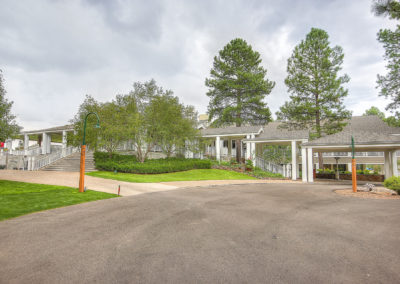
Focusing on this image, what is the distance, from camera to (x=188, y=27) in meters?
13.8

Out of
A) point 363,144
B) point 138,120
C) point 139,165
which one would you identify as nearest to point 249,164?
point 363,144

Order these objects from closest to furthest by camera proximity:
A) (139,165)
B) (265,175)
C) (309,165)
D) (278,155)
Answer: (309,165), (139,165), (265,175), (278,155)

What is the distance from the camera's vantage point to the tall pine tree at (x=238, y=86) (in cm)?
3244

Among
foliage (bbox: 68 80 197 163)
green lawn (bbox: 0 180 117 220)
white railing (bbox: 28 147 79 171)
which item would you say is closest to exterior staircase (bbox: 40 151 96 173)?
white railing (bbox: 28 147 79 171)

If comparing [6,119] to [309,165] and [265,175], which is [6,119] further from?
[309,165]

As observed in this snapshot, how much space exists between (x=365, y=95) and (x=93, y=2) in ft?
99.2

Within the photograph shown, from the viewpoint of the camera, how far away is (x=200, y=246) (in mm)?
3689

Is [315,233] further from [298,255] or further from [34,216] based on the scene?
[34,216]

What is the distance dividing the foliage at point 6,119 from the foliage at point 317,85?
87.7 feet

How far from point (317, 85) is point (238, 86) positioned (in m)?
11.6

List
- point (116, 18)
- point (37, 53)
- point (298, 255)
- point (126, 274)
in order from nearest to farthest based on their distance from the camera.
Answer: point (126, 274) → point (298, 255) → point (116, 18) → point (37, 53)

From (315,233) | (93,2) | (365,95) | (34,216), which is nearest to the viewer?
(315,233)

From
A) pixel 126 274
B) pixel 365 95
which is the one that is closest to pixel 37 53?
pixel 126 274

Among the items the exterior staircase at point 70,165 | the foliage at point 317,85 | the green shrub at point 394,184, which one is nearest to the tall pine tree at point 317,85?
the foliage at point 317,85
